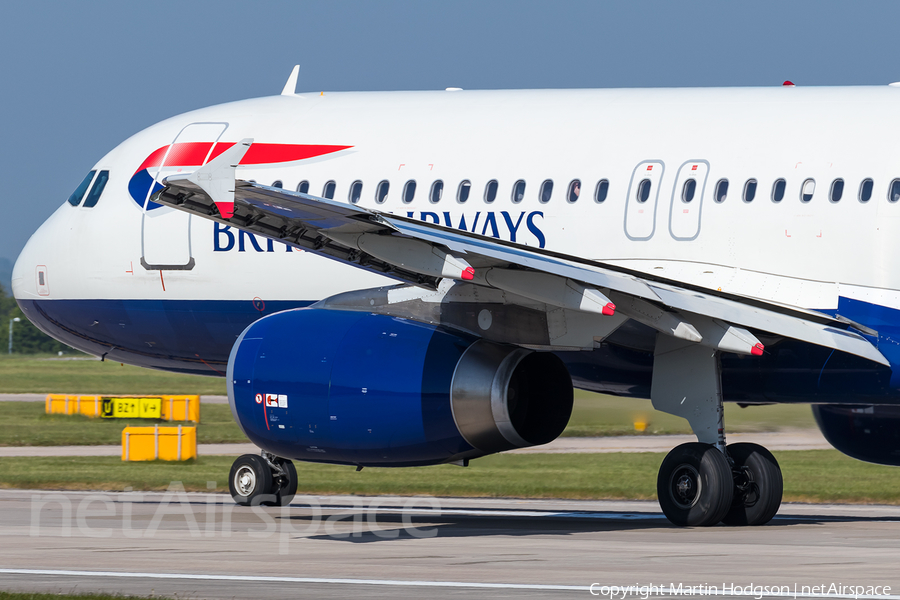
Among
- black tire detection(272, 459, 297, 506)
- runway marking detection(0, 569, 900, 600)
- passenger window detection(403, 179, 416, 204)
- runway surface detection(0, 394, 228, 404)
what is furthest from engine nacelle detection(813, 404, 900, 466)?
runway surface detection(0, 394, 228, 404)

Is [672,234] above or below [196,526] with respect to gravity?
above

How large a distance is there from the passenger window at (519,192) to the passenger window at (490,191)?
286 mm

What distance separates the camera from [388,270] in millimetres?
15961

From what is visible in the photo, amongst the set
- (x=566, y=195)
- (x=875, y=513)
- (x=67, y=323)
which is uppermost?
(x=566, y=195)

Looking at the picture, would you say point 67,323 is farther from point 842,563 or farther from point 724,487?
point 842,563

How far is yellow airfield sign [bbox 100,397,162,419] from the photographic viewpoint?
4756 centimetres

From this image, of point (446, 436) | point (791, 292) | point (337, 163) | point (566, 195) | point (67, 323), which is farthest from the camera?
point (67, 323)

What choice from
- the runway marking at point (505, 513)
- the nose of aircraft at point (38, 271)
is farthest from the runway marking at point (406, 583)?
the nose of aircraft at point (38, 271)

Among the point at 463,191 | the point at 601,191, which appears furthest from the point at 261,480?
the point at 601,191

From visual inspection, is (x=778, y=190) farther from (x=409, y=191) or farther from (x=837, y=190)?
(x=409, y=191)

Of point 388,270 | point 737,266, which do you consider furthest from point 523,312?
point 737,266

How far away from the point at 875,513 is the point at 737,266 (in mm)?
5583
